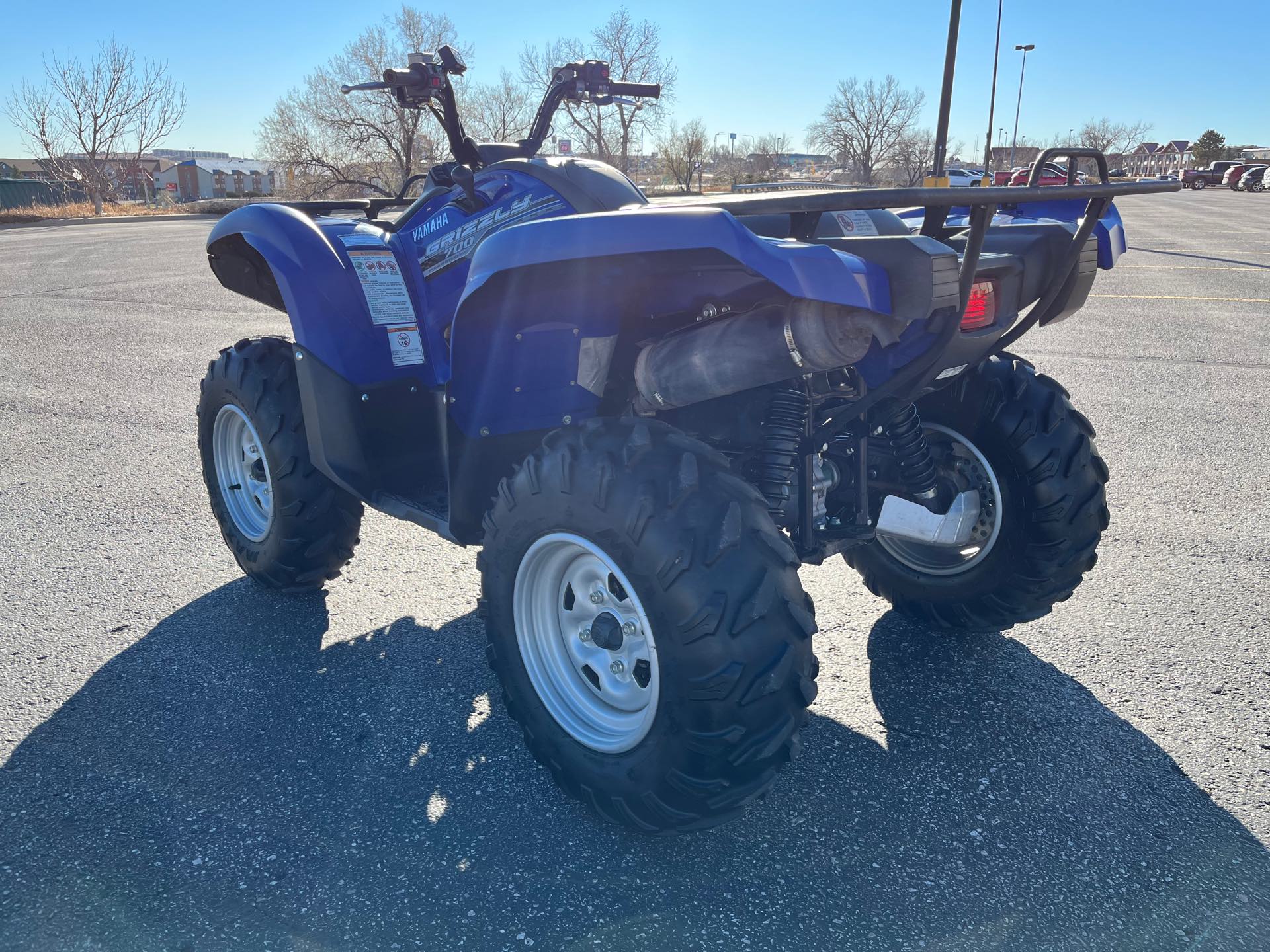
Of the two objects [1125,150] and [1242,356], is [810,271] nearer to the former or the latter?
[1242,356]

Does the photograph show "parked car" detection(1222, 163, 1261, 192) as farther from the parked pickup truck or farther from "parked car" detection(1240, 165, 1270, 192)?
the parked pickup truck

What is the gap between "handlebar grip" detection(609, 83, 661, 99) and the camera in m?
3.93

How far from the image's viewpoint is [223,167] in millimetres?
87938

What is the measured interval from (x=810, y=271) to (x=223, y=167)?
97392 mm

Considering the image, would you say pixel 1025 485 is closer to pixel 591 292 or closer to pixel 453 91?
pixel 591 292

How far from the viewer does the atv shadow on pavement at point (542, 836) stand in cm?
221

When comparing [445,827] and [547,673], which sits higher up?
[547,673]

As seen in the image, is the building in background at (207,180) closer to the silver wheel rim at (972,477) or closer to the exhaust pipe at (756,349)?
the silver wheel rim at (972,477)

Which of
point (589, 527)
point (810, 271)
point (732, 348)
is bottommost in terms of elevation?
point (589, 527)

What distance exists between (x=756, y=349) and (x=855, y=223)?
89 cm

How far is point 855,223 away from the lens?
9.87 ft

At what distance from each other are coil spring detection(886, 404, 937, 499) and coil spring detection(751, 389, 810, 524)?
1.29 feet

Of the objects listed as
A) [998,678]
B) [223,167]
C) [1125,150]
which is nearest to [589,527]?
[998,678]

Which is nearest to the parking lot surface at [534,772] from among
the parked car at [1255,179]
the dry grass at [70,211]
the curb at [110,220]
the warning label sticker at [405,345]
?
the warning label sticker at [405,345]
